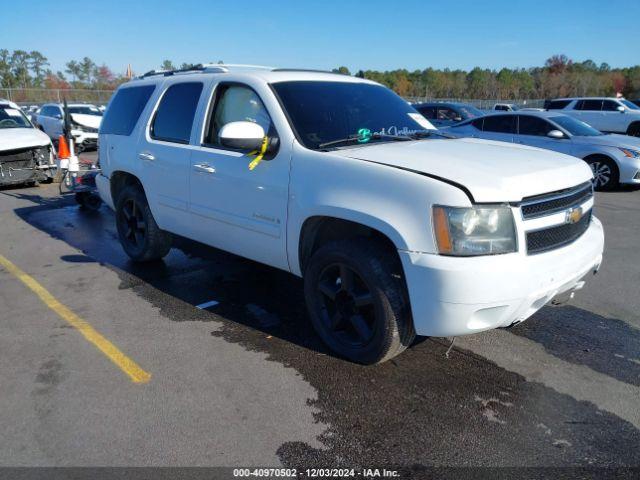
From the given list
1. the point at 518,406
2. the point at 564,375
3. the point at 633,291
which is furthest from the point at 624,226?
the point at 518,406

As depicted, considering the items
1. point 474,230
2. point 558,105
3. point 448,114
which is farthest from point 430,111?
point 474,230

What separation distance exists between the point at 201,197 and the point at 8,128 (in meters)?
8.87

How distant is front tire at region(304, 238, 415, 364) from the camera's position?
3.14 m

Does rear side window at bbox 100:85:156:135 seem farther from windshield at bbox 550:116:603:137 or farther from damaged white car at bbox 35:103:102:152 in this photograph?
damaged white car at bbox 35:103:102:152

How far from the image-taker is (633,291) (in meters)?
4.88

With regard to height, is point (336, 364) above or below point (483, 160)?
below

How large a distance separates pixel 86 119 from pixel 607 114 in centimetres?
1867

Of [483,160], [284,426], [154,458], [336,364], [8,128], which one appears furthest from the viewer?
[8,128]

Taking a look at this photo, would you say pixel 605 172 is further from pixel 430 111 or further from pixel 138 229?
pixel 138 229

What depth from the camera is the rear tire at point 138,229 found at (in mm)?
5387

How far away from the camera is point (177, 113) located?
15.7 ft

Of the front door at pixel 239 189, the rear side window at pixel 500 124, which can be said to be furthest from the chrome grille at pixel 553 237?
the rear side window at pixel 500 124

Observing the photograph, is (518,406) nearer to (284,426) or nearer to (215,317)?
(284,426)

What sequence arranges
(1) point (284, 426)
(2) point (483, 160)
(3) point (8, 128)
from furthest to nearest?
1. (3) point (8, 128)
2. (2) point (483, 160)
3. (1) point (284, 426)
